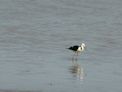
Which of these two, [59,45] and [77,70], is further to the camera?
[59,45]

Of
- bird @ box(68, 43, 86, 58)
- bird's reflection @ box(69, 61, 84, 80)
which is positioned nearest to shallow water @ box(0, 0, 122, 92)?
bird's reflection @ box(69, 61, 84, 80)

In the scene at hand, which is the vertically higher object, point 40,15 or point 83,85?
point 40,15

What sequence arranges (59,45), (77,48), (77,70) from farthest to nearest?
(59,45)
(77,48)
(77,70)

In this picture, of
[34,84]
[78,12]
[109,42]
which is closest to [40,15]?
[78,12]

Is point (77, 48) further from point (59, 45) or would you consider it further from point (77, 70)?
point (77, 70)

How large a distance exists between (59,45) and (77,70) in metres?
4.04

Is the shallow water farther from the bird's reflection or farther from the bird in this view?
the bird

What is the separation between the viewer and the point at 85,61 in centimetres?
1809

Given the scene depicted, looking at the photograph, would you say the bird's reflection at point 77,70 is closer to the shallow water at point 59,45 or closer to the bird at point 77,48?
the shallow water at point 59,45

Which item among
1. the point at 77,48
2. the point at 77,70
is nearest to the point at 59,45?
the point at 77,48

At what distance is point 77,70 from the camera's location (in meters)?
16.6

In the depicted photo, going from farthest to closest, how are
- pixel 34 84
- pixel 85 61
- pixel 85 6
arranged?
pixel 85 6, pixel 85 61, pixel 34 84

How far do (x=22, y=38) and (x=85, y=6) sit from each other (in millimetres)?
7647

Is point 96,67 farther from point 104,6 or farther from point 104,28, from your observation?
point 104,6
